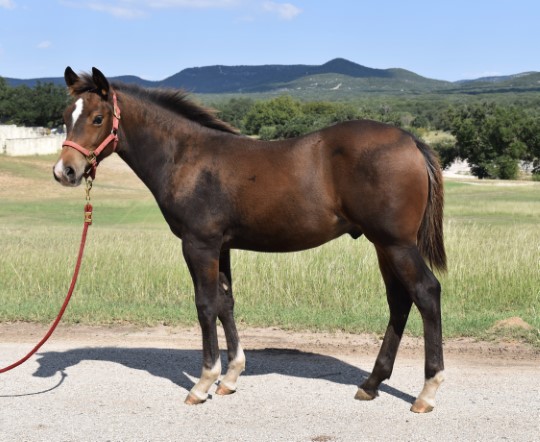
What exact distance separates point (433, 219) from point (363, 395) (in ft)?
5.08

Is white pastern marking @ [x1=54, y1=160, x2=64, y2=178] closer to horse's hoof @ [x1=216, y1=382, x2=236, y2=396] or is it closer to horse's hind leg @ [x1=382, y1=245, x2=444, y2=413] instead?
horse's hoof @ [x1=216, y1=382, x2=236, y2=396]

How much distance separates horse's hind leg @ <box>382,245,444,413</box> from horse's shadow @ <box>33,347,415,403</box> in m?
0.54

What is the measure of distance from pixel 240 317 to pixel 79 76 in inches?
→ 154

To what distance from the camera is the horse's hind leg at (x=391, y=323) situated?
6.39 metres

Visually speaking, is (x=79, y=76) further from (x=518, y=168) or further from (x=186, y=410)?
(x=518, y=168)

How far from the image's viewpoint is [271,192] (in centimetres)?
627

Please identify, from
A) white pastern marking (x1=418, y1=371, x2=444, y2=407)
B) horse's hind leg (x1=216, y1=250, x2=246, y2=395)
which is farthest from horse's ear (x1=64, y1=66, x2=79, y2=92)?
white pastern marking (x1=418, y1=371, x2=444, y2=407)

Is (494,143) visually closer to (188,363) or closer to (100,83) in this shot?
(188,363)

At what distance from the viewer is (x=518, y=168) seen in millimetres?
69500

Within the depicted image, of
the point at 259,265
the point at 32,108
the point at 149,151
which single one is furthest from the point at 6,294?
the point at 32,108

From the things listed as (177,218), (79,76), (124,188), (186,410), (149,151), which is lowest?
(124,188)

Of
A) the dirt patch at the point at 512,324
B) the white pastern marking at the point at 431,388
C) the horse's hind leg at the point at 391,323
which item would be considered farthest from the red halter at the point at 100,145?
the dirt patch at the point at 512,324

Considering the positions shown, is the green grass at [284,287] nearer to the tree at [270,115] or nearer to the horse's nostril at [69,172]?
the horse's nostril at [69,172]

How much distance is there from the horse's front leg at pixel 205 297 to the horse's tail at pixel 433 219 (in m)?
1.73
